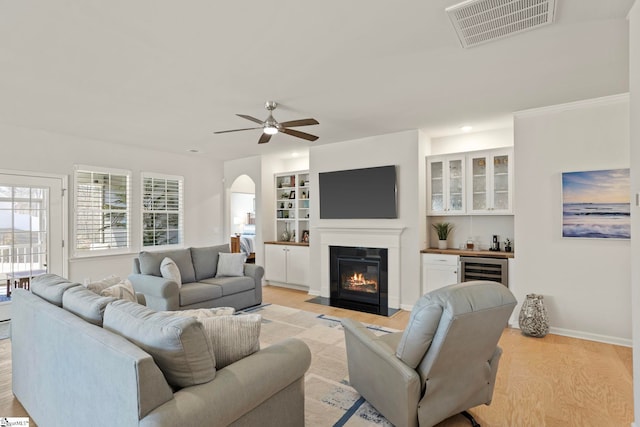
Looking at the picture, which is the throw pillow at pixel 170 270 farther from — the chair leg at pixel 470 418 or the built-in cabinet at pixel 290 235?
the chair leg at pixel 470 418

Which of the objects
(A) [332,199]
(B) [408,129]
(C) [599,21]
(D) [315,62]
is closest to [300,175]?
(A) [332,199]

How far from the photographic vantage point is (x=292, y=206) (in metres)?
6.82

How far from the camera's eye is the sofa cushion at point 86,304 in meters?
1.82

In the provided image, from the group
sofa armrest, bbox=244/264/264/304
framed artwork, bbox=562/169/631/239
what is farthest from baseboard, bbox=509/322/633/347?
sofa armrest, bbox=244/264/264/304

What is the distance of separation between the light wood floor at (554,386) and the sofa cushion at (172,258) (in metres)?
1.57

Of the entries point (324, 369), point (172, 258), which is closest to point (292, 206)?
point (172, 258)

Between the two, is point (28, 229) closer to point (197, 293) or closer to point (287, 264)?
point (197, 293)

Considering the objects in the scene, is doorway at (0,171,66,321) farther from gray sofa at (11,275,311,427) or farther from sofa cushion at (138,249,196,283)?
gray sofa at (11,275,311,427)

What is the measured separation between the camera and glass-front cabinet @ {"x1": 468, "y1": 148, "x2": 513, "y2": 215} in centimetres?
454

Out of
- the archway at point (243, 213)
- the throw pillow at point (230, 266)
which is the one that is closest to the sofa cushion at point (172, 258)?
the throw pillow at point (230, 266)

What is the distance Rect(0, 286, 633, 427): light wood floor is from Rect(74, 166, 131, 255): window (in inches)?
76.8

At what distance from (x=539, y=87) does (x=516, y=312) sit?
2.69m

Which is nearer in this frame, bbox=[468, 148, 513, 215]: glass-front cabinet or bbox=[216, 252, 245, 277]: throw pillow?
bbox=[468, 148, 513, 215]: glass-front cabinet

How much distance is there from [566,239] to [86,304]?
4.63 m
